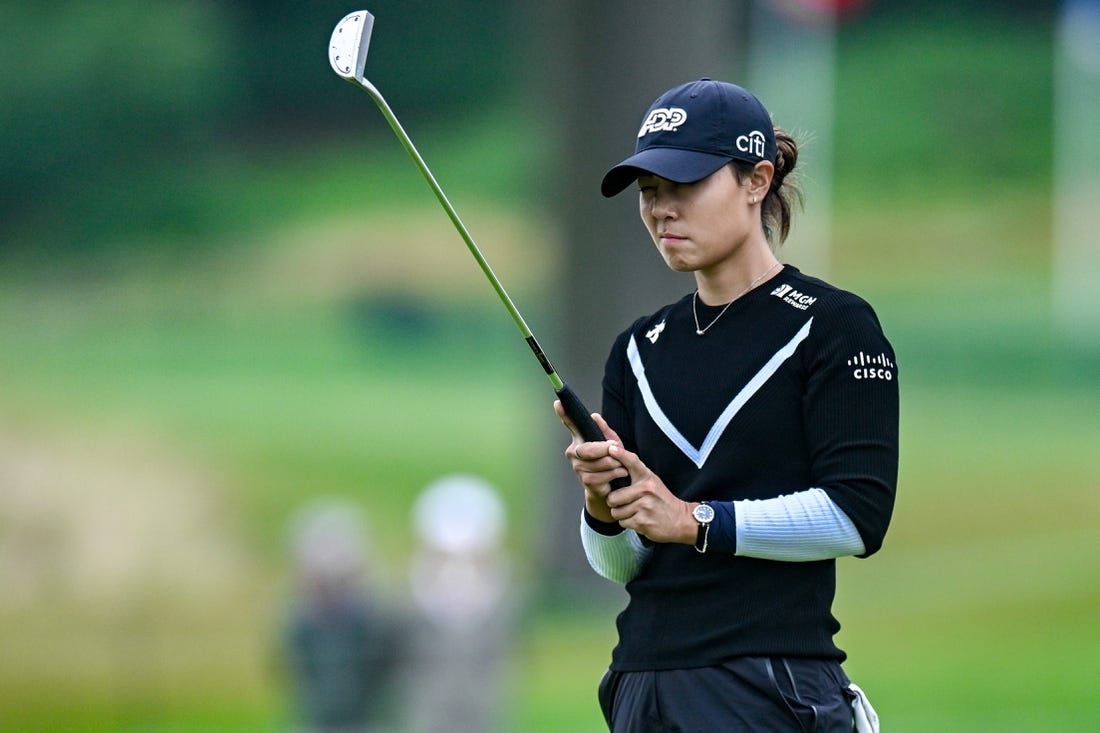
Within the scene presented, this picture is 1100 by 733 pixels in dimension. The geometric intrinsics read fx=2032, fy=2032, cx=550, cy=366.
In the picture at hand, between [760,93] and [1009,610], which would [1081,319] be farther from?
[1009,610]

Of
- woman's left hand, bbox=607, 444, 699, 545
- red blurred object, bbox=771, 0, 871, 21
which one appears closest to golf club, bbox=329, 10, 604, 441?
woman's left hand, bbox=607, 444, 699, 545

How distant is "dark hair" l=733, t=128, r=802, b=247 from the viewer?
12.7 ft

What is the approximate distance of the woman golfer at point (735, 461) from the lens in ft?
11.6

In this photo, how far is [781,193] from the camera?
390 cm

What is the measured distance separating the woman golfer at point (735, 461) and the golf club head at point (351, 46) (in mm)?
512

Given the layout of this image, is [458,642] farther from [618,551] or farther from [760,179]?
[760,179]

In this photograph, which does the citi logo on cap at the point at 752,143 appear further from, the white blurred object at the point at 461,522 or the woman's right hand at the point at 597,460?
the white blurred object at the point at 461,522

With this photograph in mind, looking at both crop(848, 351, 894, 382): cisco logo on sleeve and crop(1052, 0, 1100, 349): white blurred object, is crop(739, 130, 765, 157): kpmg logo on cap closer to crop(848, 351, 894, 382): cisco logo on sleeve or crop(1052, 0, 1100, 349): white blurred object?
crop(848, 351, 894, 382): cisco logo on sleeve

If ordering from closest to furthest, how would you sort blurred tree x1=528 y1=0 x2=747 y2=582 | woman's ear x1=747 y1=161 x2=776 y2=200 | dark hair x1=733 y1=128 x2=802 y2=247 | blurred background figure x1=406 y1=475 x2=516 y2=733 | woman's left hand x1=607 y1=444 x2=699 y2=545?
woman's left hand x1=607 y1=444 x2=699 y2=545, woman's ear x1=747 y1=161 x2=776 y2=200, dark hair x1=733 y1=128 x2=802 y2=247, blurred background figure x1=406 y1=475 x2=516 y2=733, blurred tree x1=528 y1=0 x2=747 y2=582

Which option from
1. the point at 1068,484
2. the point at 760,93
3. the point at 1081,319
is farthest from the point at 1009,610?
the point at 1081,319

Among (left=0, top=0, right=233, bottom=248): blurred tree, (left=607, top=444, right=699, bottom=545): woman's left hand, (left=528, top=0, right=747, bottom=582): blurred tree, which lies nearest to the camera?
(left=607, top=444, right=699, bottom=545): woman's left hand

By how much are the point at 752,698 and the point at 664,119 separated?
41.8 inches

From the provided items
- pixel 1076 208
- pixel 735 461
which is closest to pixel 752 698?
pixel 735 461

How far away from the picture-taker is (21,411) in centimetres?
2175
